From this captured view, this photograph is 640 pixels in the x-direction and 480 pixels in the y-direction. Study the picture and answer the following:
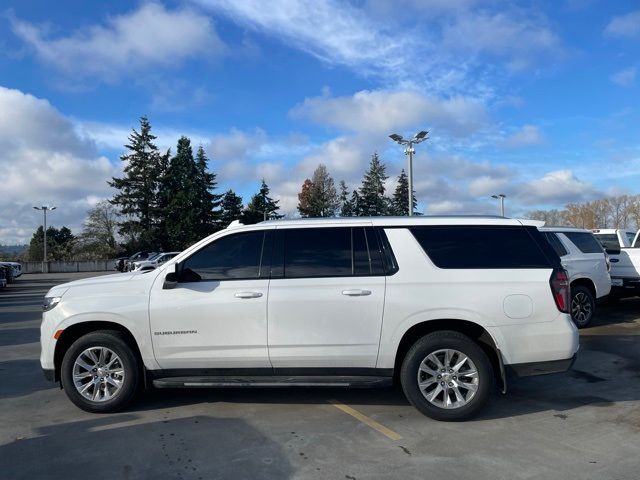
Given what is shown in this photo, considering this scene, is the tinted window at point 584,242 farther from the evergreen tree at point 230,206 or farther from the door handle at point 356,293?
the evergreen tree at point 230,206

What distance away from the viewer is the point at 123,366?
542 centimetres

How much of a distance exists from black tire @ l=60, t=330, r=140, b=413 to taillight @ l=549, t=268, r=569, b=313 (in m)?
4.34

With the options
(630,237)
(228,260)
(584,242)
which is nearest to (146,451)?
(228,260)

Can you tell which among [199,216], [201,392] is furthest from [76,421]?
[199,216]

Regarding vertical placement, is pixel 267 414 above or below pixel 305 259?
below

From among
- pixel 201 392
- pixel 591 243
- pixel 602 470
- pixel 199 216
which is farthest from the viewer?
pixel 199 216

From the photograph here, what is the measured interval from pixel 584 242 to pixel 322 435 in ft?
28.5

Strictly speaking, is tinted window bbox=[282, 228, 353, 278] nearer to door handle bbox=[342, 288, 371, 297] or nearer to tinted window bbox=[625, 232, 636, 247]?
door handle bbox=[342, 288, 371, 297]

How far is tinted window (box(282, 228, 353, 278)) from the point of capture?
5363 mm

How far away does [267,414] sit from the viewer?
5430 mm

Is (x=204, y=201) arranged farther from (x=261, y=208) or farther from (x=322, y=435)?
(x=322, y=435)

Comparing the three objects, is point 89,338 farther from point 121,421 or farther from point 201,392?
point 201,392

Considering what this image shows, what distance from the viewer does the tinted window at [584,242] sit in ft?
36.2

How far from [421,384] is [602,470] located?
168 centimetres
